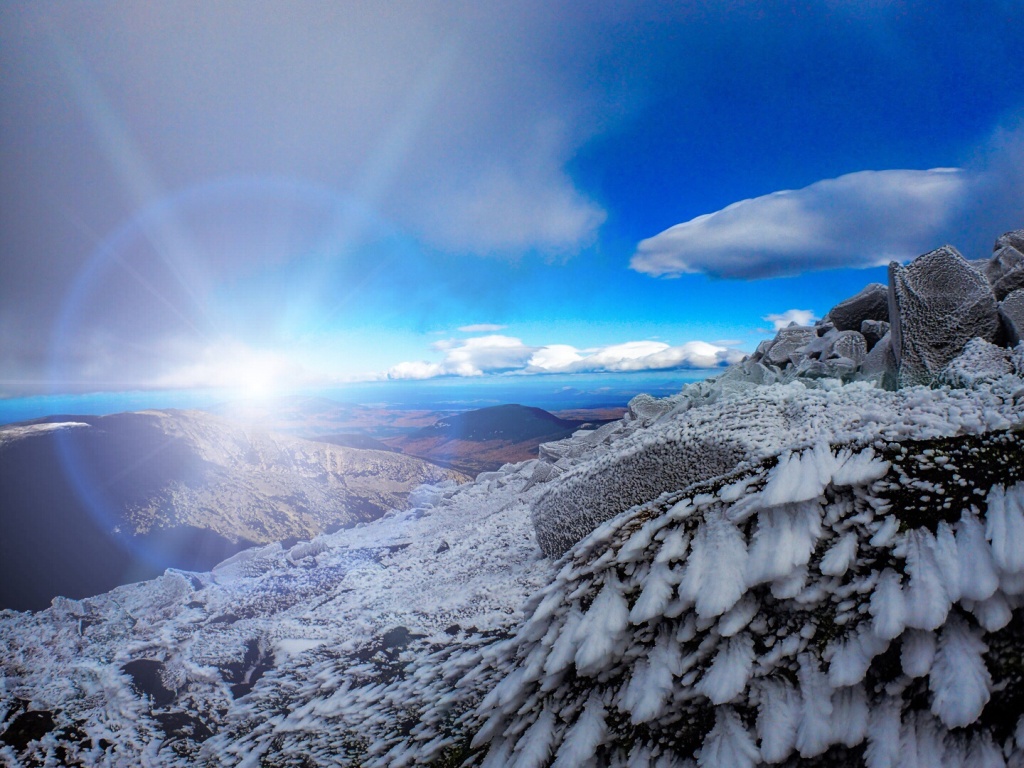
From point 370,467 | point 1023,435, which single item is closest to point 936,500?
point 1023,435

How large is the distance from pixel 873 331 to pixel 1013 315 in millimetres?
780

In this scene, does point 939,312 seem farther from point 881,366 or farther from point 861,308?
point 861,308

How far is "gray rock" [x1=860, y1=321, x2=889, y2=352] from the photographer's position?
2846mm

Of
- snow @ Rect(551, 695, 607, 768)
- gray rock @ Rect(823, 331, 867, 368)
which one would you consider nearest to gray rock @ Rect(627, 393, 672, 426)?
gray rock @ Rect(823, 331, 867, 368)

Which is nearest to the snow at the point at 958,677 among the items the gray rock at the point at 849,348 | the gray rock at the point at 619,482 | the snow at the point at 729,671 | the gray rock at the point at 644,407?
the snow at the point at 729,671

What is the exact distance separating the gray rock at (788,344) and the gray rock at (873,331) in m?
0.49

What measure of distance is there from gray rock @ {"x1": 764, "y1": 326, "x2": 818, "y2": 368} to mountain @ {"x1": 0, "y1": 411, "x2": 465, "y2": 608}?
4.89 meters

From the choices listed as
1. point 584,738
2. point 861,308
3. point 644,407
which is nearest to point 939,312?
point 861,308

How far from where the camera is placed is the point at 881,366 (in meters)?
2.33

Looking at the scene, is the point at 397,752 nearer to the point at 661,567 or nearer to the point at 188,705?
the point at 661,567

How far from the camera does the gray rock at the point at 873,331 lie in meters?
2.85

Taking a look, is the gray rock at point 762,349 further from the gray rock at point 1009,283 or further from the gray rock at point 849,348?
the gray rock at point 1009,283

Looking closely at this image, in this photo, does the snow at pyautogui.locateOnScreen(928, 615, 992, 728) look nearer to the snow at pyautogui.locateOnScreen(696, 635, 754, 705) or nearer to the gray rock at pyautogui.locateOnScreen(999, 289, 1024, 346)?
the snow at pyautogui.locateOnScreen(696, 635, 754, 705)

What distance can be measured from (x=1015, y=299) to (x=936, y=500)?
2022mm
